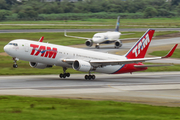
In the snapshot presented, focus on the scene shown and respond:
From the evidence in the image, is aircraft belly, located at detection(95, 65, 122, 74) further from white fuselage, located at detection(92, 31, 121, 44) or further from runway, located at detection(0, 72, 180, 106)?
white fuselage, located at detection(92, 31, 121, 44)

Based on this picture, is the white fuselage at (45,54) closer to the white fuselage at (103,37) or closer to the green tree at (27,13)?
the white fuselage at (103,37)

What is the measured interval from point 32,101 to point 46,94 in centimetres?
478

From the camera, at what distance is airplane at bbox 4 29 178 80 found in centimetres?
4234

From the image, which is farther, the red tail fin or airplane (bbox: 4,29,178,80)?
the red tail fin

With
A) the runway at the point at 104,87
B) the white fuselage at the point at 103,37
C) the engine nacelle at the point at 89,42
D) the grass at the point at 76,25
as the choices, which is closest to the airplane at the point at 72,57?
the runway at the point at 104,87

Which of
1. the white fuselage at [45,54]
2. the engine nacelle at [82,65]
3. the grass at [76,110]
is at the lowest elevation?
the grass at [76,110]

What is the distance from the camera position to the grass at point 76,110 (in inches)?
867

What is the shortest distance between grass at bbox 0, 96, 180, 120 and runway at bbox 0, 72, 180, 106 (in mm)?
3284

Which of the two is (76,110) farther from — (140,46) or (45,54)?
(140,46)

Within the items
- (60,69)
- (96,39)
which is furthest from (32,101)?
(96,39)

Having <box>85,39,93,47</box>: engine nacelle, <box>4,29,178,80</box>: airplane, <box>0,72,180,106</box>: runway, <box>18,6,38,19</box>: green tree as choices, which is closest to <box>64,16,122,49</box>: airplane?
<box>85,39,93,47</box>: engine nacelle

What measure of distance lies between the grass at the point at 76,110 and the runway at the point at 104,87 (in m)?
3.28

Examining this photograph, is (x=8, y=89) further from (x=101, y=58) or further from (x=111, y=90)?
(x=101, y=58)

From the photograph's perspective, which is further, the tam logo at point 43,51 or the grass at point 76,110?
the tam logo at point 43,51
